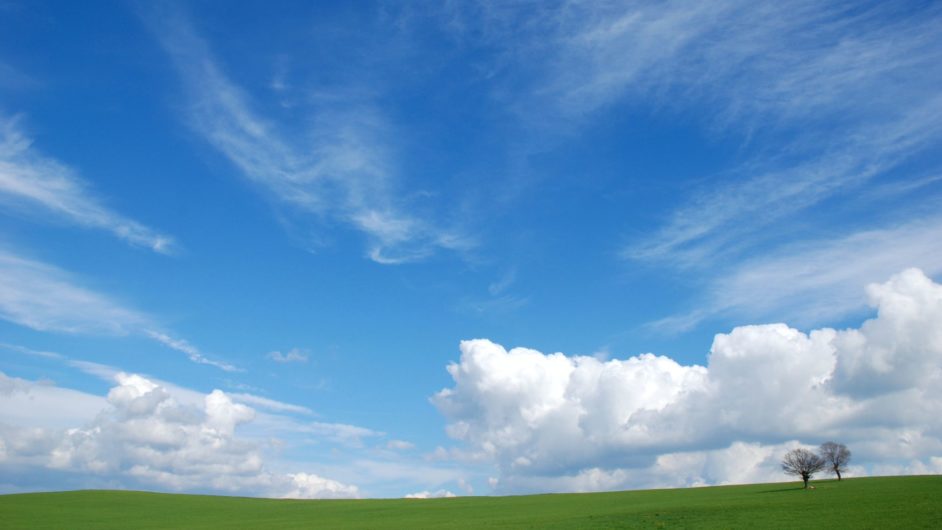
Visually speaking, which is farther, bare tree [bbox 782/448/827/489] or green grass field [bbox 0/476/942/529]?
bare tree [bbox 782/448/827/489]

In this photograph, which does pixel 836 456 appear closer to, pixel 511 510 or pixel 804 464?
pixel 804 464

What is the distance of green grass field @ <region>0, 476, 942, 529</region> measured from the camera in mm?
52500

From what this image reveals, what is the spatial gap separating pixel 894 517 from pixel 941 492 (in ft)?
72.9

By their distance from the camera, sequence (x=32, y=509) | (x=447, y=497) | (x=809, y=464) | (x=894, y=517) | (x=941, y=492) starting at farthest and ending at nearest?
(x=447, y=497)
(x=809, y=464)
(x=32, y=509)
(x=941, y=492)
(x=894, y=517)

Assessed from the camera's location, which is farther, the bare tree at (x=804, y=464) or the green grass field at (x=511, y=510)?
the bare tree at (x=804, y=464)

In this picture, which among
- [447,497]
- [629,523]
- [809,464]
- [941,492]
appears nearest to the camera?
[629,523]

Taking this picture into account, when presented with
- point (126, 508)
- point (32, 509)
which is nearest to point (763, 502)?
point (126, 508)

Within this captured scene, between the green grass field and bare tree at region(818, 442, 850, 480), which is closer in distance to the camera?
the green grass field

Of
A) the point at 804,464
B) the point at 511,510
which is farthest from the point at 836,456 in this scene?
the point at 511,510

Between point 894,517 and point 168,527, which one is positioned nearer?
point 894,517

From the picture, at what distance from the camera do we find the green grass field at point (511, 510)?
52.5 metres

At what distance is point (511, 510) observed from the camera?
81750mm

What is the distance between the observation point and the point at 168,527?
7138 centimetres

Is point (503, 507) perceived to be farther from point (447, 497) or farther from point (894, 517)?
point (894, 517)
